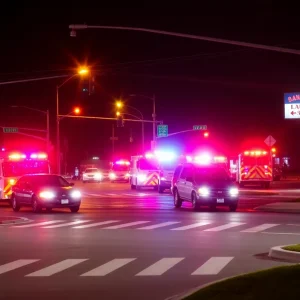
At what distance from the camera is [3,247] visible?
18141mm

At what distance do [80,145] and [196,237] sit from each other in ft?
394

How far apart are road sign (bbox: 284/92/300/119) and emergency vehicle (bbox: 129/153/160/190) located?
1039 cm

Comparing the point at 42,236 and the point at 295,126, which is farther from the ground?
the point at 295,126

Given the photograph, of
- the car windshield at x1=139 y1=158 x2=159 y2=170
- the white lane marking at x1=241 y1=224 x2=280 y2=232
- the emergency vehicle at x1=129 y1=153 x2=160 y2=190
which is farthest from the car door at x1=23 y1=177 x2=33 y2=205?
the car windshield at x1=139 y1=158 x2=159 y2=170

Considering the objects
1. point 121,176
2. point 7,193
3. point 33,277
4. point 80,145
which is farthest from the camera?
point 80,145

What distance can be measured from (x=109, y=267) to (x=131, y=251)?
2.70 m

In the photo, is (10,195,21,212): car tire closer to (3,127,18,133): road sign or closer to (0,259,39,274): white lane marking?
(0,259,39,274): white lane marking

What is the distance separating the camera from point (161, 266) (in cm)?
1454

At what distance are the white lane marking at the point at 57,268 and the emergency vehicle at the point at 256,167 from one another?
43943 millimetres

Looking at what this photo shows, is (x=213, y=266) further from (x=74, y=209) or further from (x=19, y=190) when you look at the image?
(x=19, y=190)

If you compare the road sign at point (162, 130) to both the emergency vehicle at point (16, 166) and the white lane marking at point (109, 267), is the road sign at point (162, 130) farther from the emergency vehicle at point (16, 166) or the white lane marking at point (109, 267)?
the white lane marking at point (109, 267)

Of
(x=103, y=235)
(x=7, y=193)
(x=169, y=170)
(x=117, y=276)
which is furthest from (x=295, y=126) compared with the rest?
(x=117, y=276)

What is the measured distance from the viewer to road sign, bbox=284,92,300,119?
54938 mm

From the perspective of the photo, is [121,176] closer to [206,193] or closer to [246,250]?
[206,193]
